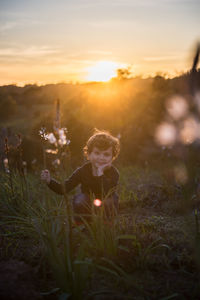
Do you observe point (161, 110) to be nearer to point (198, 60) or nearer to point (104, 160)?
point (104, 160)

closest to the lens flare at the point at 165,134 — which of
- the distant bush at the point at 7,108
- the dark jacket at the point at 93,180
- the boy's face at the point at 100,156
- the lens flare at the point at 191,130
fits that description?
the dark jacket at the point at 93,180

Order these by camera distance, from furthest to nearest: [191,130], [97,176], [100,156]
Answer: [97,176] < [100,156] < [191,130]

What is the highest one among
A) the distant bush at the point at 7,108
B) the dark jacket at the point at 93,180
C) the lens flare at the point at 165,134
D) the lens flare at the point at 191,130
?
the distant bush at the point at 7,108

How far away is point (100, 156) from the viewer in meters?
3.47

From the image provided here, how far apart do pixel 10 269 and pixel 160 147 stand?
241 inches

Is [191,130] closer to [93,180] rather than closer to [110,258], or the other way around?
[110,258]

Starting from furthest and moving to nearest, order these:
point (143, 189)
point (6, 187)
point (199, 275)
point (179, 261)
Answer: point (143, 189), point (6, 187), point (179, 261), point (199, 275)

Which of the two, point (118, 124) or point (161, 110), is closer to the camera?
point (161, 110)

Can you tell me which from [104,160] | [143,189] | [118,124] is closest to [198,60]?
[104,160]

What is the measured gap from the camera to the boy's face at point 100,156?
347 cm

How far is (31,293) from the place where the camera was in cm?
202

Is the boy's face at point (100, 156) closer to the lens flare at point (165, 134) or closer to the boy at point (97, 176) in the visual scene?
the boy at point (97, 176)

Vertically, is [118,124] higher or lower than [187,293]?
higher

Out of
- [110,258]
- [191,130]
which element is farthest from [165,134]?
[191,130]
